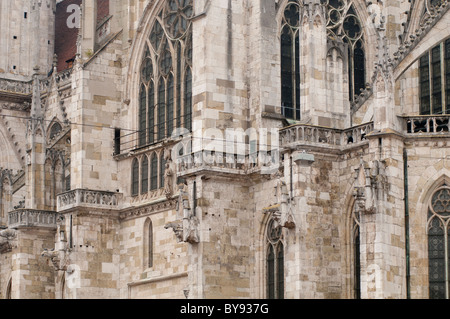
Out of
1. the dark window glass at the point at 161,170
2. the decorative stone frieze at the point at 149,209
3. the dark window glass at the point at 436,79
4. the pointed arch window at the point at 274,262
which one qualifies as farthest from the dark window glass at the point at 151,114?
the dark window glass at the point at 436,79

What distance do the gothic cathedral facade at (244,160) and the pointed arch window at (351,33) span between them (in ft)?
0.24

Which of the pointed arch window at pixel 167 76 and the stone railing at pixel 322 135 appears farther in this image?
the pointed arch window at pixel 167 76

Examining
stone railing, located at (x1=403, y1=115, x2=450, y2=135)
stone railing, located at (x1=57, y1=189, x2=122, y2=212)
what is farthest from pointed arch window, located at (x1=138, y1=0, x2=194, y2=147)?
stone railing, located at (x1=403, y1=115, x2=450, y2=135)

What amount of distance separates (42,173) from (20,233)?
2622 millimetres

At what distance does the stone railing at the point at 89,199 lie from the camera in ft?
158

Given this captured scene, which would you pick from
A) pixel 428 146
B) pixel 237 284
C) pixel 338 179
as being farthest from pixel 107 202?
pixel 428 146

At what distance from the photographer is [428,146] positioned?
3625 centimetres

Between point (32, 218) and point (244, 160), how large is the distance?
1319cm

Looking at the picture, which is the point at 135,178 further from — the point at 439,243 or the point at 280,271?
the point at 439,243

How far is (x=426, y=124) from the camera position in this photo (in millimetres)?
36406

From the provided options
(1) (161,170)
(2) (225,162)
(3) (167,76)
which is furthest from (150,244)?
(2) (225,162)

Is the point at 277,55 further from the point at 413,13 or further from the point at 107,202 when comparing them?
the point at 107,202

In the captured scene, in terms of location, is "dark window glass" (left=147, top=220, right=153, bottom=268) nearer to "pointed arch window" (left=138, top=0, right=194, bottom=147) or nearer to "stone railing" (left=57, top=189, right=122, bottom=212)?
"stone railing" (left=57, top=189, right=122, bottom=212)

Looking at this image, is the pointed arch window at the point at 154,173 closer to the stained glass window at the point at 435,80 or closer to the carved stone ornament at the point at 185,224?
the carved stone ornament at the point at 185,224
